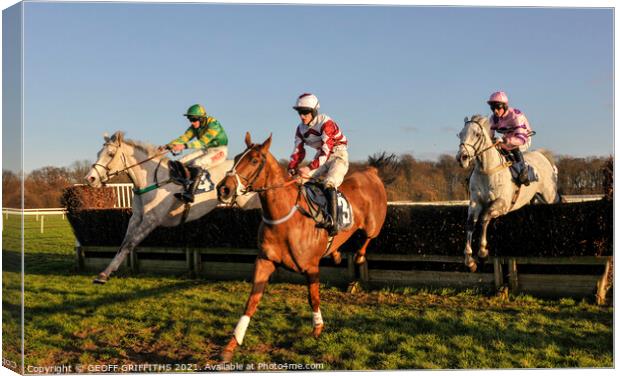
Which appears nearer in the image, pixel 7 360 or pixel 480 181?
pixel 7 360

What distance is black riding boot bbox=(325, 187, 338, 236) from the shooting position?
6.50m

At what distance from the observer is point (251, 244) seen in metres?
8.33

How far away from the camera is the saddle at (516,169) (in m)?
7.78

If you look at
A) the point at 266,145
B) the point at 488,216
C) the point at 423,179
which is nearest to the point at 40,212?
the point at 266,145

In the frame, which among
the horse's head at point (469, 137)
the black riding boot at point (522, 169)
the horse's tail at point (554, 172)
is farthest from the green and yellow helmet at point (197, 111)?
the horse's tail at point (554, 172)

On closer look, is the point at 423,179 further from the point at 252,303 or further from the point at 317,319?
the point at 252,303

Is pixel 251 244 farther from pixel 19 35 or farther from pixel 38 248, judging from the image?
pixel 19 35

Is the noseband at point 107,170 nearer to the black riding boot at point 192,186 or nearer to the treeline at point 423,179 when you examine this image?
the treeline at point 423,179

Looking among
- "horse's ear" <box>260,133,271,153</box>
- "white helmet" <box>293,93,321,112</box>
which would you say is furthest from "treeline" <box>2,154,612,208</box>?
"horse's ear" <box>260,133,271,153</box>

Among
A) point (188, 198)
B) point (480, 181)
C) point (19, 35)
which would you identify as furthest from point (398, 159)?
point (19, 35)

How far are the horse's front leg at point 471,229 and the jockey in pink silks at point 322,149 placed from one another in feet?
5.90

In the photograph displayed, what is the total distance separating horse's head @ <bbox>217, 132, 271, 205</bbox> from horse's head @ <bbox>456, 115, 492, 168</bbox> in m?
2.42

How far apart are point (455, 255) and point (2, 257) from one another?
489 cm

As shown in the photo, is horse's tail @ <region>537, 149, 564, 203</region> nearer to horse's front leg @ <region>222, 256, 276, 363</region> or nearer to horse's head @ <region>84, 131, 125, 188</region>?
horse's front leg @ <region>222, 256, 276, 363</region>
